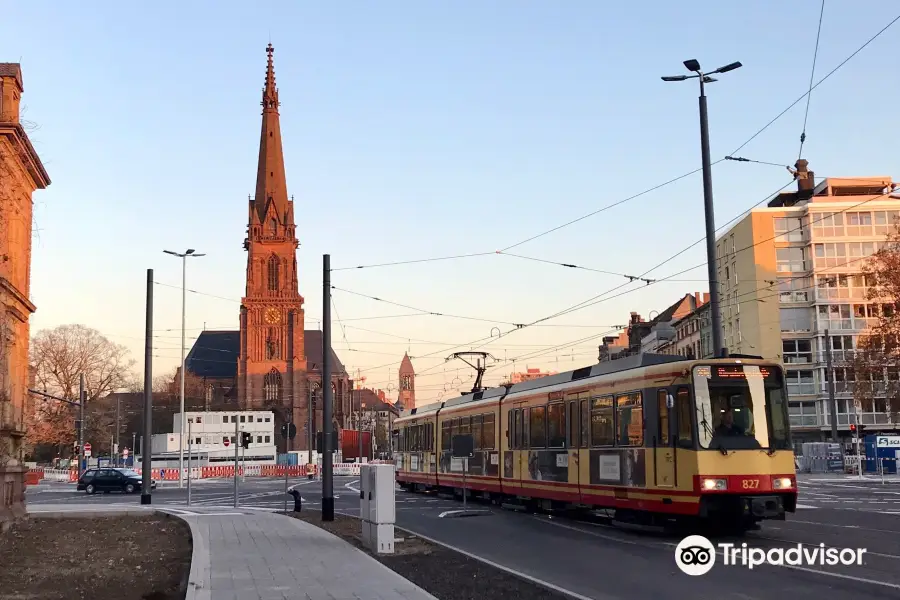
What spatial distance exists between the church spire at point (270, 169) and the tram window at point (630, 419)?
117m

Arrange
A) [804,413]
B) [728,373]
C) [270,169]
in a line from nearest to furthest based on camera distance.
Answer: [728,373]
[804,413]
[270,169]

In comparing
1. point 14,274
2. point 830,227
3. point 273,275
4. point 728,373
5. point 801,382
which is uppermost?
point 273,275

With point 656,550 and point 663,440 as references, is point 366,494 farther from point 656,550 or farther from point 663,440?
point 663,440

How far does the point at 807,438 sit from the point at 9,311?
64.8 meters

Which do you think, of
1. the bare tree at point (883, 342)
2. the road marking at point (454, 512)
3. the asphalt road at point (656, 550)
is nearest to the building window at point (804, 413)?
the bare tree at point (883, 342)

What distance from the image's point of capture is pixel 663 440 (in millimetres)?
18078

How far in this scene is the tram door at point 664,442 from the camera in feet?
58.1

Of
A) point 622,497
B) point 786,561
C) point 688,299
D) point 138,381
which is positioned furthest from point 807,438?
point 138,381

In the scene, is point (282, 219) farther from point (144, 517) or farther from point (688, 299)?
point (144, 517)

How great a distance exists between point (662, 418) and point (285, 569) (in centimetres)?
798

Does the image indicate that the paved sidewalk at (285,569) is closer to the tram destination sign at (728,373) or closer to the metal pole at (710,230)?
the tram destination sign at (728,373)

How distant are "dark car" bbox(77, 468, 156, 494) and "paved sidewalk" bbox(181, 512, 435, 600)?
32.1 meters

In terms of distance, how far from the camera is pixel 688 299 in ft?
345

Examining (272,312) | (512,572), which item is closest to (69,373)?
(272,312)
